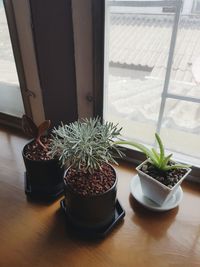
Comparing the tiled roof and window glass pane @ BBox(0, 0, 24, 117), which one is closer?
the tiled roof

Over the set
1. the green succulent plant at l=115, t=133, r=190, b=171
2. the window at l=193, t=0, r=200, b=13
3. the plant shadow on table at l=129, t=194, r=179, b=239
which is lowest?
the plant shadow on table at l=129, t=194, r=179, b=239

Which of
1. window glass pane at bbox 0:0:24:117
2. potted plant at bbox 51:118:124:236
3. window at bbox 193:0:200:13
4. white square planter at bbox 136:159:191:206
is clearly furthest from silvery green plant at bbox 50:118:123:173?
window glass pane at bbox 0:0:24:117

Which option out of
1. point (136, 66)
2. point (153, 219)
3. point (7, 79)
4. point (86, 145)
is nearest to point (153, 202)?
point (153, 219)

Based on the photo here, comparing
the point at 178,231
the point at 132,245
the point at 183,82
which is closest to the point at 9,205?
the point at 132,245

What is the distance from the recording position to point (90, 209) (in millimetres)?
509

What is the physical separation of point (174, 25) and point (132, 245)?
0.56 metres

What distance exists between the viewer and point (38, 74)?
2.59 feet

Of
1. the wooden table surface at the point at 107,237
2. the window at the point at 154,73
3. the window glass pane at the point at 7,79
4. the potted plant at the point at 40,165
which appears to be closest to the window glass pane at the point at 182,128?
the window at the point at 154,73

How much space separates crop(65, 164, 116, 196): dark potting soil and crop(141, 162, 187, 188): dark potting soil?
0.36ft

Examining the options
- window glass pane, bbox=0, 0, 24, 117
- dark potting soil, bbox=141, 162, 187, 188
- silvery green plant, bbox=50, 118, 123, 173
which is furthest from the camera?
window glass pane, bbox=0, 0, 24, 117

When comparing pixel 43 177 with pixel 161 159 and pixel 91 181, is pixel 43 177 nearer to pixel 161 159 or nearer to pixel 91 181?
pixel 91 181

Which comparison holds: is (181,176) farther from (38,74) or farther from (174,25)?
(38,74)

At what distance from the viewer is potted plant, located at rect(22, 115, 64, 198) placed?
1.92 feet

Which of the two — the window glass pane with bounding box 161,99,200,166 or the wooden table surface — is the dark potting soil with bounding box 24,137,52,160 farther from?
the window glass pane with bounding box 161,99,200,166
